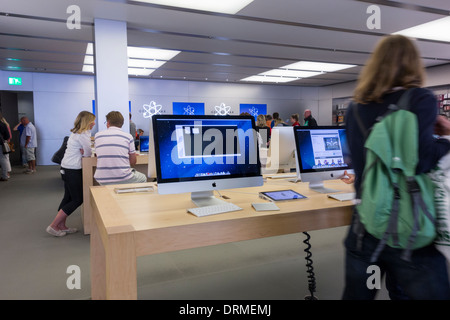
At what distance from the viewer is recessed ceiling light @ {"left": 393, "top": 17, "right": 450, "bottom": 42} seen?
18.3 feet

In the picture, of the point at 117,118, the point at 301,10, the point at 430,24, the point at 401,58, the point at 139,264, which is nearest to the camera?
the point at 401,58

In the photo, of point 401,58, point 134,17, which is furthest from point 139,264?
point 134,17

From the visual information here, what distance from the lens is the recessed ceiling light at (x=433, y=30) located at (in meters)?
5.59

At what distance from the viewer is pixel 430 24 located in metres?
5.68

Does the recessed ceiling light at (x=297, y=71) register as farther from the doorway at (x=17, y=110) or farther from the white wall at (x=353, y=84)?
the doorway at (x=17, y=110)

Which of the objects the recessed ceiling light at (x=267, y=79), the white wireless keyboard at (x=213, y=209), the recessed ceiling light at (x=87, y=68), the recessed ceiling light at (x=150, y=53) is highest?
the recessed ceiling light at (x=87, y=68)

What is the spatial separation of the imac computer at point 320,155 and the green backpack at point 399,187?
0.92m

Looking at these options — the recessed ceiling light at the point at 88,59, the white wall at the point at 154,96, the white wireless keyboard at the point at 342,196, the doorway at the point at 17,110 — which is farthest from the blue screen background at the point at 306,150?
the doorway at the point at 17,110

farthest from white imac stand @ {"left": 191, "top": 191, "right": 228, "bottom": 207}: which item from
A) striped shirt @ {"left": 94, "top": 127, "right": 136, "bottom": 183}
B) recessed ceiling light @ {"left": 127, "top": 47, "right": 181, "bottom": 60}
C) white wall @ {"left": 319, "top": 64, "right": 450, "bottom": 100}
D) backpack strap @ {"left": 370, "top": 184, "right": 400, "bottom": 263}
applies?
white wall @ {"left": 319, "top": 64, "right": 450, "bottom": 100}

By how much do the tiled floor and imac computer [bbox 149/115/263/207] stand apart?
1.03 metres

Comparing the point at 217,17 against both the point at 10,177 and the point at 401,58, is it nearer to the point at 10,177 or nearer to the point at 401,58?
the point at 401,58

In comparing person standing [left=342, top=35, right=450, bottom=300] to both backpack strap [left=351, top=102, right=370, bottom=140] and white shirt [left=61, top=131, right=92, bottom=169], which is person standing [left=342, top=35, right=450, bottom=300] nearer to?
backpack strap [left=351, top=102, right=370, bottom=140]
